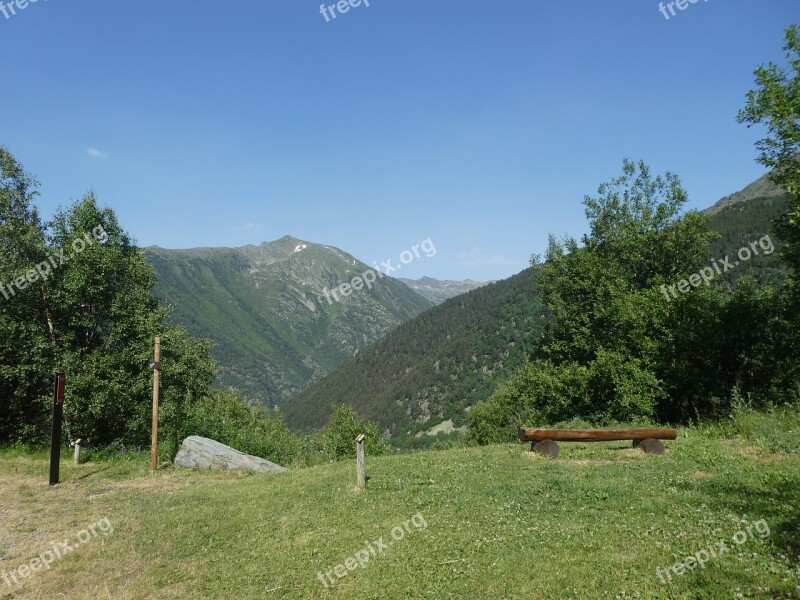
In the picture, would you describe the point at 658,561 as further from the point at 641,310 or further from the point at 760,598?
the point at 641,310

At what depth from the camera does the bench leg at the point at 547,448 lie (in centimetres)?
1615

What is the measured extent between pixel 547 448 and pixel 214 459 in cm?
1468

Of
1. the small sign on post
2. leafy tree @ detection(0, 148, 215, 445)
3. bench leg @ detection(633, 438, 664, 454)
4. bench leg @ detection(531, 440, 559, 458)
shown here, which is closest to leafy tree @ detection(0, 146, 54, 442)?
leafy tree @ detection(0, 148, 215, 445)

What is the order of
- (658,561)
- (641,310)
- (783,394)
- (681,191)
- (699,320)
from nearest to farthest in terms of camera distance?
(658,561), (783,394), (699,320), (641,310), (681,191)

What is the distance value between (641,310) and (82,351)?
34587mm

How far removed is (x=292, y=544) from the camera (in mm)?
10367

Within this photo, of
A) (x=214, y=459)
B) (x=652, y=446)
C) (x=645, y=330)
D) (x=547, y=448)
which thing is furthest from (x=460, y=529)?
(x=645, y=330)

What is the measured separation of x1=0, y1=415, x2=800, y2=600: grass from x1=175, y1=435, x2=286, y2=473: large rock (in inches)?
152

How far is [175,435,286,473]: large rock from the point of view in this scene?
20422mm

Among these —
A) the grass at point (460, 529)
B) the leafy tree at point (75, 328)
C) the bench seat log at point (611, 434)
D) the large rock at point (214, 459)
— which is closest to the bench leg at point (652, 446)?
the bench seat log at point (611, 434)

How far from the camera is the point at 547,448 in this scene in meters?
16.4

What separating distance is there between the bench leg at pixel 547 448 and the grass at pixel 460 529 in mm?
489

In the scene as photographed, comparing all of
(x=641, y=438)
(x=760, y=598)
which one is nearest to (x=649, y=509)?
(x=760, y=598)

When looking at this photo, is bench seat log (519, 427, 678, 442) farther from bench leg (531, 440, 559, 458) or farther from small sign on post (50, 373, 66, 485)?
small sign on post (50, 373, 66, 485)
